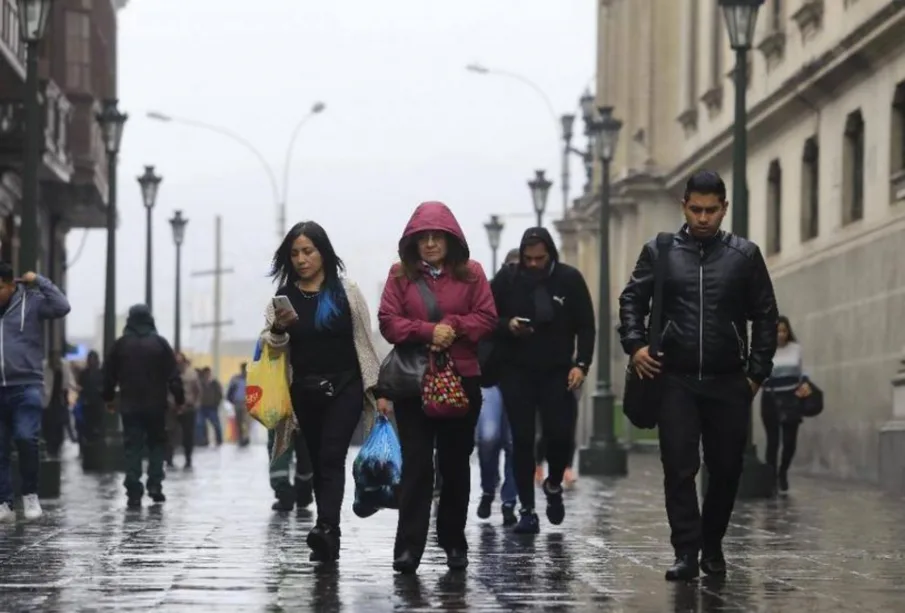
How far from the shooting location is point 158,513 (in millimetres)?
18344

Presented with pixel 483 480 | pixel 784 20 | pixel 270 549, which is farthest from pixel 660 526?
pixel 784 20

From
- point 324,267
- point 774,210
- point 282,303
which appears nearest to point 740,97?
point 324,267

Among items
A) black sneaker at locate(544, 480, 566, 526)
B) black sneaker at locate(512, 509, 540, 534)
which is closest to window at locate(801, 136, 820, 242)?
black sneaker at locate(544, 480, 566, 526)

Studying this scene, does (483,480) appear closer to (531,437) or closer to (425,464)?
(531,437)

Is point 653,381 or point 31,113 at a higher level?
point 31,113

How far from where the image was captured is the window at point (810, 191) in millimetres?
32406

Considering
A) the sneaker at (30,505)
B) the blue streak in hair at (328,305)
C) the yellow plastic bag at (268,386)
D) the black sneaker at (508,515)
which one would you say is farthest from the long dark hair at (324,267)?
the sneaker at (30,505)

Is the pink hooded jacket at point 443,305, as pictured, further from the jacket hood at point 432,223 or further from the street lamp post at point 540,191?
the street lamp post at point 540,191

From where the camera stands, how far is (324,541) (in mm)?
12047

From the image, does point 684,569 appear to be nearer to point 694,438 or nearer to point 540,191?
point 694,438

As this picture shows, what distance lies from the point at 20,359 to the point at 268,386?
15.1 feet

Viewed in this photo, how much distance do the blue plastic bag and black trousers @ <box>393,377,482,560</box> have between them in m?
0.11

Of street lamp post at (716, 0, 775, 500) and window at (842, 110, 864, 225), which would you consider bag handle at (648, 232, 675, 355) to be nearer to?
street lamp post at (716, 0, 775, 500)

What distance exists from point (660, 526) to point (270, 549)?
3.86 m
